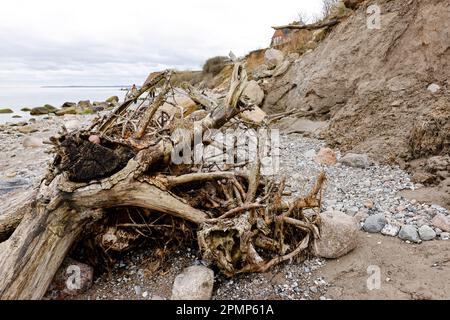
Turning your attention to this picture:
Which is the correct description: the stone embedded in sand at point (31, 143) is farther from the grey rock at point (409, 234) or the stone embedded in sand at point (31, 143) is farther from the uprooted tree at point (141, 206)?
the grey rock at point (409, 234)

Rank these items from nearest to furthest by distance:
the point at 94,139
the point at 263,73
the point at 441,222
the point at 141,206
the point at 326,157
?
the point at 94,139 < the point at 141,206 < the point at 441,222 < the point at 326,157 < the point at 263,73

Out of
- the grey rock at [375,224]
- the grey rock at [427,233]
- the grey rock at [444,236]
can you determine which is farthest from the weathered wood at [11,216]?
the grey rock at [444,236]

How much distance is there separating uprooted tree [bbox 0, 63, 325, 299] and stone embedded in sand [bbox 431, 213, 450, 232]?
4.76 feet

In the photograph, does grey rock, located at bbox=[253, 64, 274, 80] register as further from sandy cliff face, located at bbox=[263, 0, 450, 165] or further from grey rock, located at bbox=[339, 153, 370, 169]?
grey rock, located at bbox=[339, 153, 370, 169]

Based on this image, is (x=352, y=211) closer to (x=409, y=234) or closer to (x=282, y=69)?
(x=409, y=234)

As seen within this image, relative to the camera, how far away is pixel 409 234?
12.1 feet

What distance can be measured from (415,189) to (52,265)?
15.9 ft

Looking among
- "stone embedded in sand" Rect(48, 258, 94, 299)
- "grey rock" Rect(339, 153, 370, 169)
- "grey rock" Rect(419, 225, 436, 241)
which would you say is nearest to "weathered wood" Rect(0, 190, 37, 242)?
"stone embedded in sand" Rect(48, 258, 94, 299)

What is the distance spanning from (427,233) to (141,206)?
3.15 meters

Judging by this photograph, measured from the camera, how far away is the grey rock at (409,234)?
3.64 meters

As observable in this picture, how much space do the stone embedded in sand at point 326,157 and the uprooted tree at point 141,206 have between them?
9.76ft

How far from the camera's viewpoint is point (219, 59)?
77.2 ft

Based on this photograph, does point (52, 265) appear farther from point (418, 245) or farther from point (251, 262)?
point (418, 245)

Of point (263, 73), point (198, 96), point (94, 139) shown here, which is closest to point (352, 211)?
point (198, 96)
